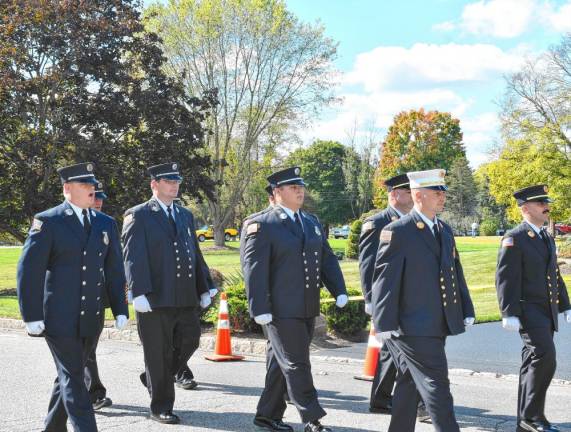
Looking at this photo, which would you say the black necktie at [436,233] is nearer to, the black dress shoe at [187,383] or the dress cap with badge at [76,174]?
the dress cap with badge at [76,174]

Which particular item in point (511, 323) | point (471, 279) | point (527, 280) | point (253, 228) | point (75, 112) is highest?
point (75, 112)

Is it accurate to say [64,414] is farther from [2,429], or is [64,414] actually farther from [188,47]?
[188,47]

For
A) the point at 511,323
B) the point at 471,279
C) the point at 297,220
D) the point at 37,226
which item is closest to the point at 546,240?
the point at 511,323

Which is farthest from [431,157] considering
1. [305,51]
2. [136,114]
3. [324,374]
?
[324,374]

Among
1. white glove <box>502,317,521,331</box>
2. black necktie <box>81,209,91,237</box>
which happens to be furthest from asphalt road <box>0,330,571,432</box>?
black necktie <box>81,209,91,237</box>

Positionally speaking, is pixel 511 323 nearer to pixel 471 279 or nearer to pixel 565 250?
pixel 471 279

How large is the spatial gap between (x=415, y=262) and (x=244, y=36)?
3751 cm

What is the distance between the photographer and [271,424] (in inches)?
247

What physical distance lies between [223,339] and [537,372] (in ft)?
15.9

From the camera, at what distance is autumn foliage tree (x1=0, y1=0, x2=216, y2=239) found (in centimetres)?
2159

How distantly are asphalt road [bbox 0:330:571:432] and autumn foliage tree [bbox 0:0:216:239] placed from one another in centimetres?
1234

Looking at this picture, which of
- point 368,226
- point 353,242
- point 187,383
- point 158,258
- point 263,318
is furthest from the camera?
point 353,242

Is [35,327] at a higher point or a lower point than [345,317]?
higher

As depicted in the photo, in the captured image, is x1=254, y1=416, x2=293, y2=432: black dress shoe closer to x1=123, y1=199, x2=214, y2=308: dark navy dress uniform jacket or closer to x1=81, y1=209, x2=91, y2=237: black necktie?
x1=123, y1=199, x2=214, y2=308: dark navy dress uniform jacket
